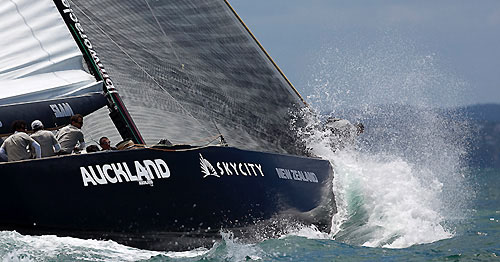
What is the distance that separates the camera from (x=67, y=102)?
315 inches

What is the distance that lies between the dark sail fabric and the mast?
0.23 m

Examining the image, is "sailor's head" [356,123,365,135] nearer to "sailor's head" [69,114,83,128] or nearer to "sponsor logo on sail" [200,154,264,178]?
"sponsor logo on sail" [200,154,264,178]

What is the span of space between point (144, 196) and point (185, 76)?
8.48 feet

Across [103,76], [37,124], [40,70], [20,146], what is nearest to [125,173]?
[20,146]

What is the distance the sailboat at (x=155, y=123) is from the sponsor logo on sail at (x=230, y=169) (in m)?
0.01

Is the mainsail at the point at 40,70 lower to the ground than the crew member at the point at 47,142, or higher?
higher

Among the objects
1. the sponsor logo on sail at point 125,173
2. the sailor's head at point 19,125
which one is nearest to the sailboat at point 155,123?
the sponsor logo on sail at point 125,173

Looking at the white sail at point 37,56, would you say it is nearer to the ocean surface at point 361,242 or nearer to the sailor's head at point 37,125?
the sailor's head at point 37,125

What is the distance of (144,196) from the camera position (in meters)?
7.00

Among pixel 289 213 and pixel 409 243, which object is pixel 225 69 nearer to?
pixel 289 213

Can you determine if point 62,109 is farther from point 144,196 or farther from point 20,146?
point 144,196

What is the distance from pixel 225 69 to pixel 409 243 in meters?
2.64

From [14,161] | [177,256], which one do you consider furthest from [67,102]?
[177,256]

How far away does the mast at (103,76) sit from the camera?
8633 millimetres
